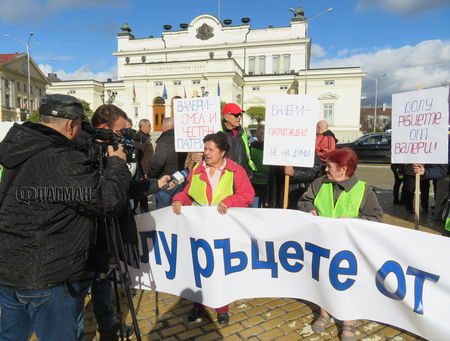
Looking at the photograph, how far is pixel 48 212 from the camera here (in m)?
1.78

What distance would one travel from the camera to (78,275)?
1961 millimetres

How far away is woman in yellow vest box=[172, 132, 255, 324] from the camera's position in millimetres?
3377

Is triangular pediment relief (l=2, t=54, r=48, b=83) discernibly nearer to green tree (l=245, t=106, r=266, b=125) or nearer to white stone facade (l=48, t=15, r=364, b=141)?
white stone facade (l=48, t=15, r=364, b=141)

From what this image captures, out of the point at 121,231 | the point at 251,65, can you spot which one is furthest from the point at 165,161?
the point at 251,65

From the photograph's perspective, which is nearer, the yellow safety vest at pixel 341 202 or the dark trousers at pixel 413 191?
the yellow safety vest at pixel 341 202

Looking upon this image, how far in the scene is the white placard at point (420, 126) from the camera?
401 cm

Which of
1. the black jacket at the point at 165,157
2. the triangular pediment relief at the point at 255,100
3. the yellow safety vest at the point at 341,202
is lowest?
the yellow safety vest at the point at 341,202

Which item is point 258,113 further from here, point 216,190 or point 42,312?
point 42,312

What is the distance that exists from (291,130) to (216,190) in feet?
5.05

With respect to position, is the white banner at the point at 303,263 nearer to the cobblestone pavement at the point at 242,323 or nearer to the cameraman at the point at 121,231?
the cobblestone pavement at the point at 242,323

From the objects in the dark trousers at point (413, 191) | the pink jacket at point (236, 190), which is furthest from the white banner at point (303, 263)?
the dark trousers at point (413, 191)

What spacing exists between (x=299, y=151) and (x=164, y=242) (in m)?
2.10

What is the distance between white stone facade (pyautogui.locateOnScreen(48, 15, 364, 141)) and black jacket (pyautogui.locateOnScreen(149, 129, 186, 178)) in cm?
3401

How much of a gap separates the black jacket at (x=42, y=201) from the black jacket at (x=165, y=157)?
132 inches
